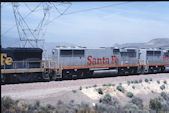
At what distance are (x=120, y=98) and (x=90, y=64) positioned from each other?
283 inches

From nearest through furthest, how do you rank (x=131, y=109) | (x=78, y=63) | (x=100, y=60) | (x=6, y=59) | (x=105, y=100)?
(x=131, y=109) < (x=105, y=100) < (x=6, y=59) < (x=78, y=63) < (x=100, y=60)

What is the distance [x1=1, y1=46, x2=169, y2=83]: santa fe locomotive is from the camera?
19225mm

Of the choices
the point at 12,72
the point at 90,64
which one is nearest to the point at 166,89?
the point at 90,64

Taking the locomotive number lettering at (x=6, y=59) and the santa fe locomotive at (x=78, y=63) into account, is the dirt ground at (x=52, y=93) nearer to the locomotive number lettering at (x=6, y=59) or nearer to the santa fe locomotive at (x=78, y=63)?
the santa fe locomotive at (x=78, y=63)

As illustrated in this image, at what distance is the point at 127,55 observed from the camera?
27.7 metres

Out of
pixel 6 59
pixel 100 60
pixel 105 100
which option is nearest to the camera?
pixel 105 100

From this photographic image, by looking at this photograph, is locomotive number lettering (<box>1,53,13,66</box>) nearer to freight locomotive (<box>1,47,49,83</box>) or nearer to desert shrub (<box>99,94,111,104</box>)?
freight locomotive (<box>1,47,49,83</box>)

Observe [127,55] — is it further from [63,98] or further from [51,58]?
[63,98]

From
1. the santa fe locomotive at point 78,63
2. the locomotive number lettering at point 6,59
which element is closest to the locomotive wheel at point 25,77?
the santa fe locomotive at point 78,63

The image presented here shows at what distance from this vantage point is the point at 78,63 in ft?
75.8

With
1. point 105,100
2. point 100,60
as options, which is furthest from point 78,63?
point 105,100

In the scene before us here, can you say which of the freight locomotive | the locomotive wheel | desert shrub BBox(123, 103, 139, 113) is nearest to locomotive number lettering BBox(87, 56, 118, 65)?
the freight locomotive

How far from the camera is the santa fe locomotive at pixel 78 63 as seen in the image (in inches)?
757

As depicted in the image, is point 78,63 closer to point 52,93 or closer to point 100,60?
point 100,60
